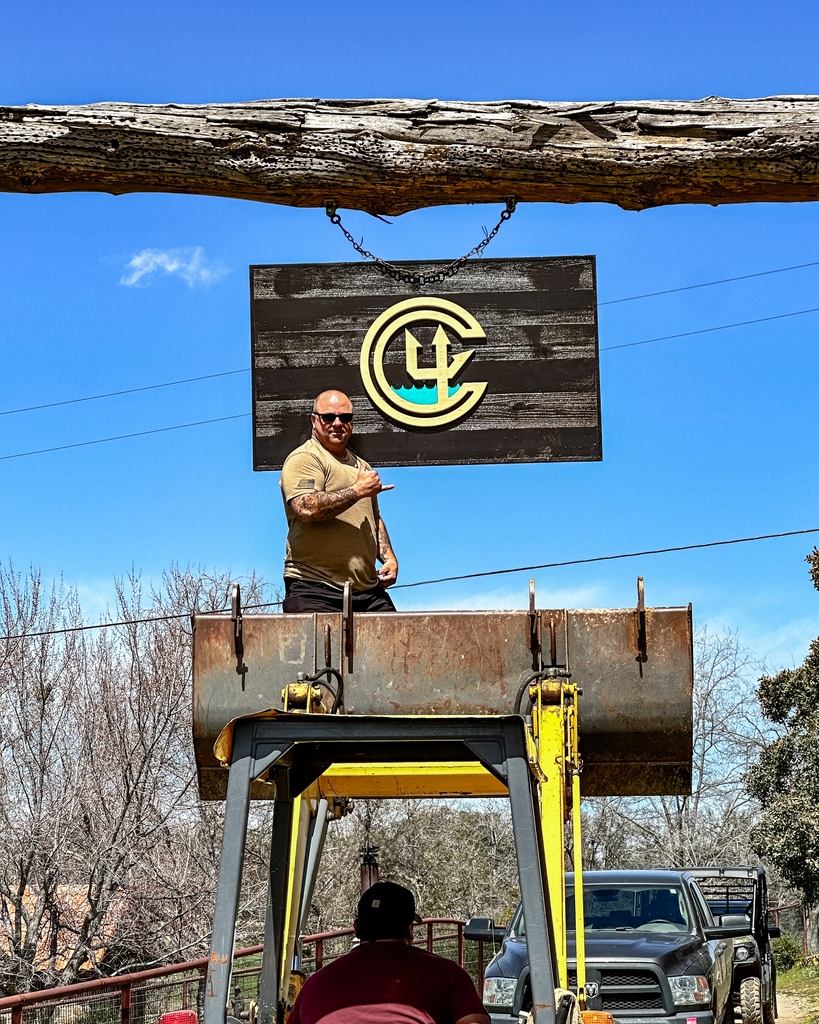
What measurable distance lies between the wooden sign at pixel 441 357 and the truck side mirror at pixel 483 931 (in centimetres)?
572

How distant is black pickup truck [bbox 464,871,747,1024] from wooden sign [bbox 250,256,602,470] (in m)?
5.11

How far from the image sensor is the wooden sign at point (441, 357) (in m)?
6.79

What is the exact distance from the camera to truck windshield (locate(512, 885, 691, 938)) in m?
11.9

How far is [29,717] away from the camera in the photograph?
20.8 m

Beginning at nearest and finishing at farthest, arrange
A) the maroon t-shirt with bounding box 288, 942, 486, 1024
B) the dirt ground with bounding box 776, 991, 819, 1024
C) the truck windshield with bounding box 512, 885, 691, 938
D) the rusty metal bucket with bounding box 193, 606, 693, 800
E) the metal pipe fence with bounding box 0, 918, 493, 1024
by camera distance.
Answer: the maroon t-shirt with bounding box 288, 942, 486, 1024
the rusty metal bucket with bounding box 193, 606, 693, 800
the metal pipe fence with bounding box 0, 918, 493, 1024
the truck windshield with bounding box 512, 885, 691, 938
the dirt ground with bounding box 776, 991, 819, 1024

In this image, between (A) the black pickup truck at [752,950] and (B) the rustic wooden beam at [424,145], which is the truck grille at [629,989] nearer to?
(A) the black pickup truck at [752,950]

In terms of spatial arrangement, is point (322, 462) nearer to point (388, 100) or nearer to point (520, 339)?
point (520, 339)

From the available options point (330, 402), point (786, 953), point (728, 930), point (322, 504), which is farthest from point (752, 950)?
point (786, 953)

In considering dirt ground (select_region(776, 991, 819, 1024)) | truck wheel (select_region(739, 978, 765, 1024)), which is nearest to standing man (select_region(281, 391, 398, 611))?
truck wheel (select_region(739, 978, 765, 1024))

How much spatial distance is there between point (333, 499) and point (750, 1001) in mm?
8212

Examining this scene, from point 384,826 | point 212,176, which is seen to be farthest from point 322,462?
point 384,826

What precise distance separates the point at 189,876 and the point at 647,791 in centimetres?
1491

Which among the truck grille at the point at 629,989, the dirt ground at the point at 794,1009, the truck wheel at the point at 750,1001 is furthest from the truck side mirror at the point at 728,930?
the dirt ground at the point at 794,1009

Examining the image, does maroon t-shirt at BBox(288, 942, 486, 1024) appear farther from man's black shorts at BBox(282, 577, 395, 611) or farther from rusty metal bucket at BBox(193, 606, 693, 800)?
man's black shorts at BBox(282, 577, 395, 611)
